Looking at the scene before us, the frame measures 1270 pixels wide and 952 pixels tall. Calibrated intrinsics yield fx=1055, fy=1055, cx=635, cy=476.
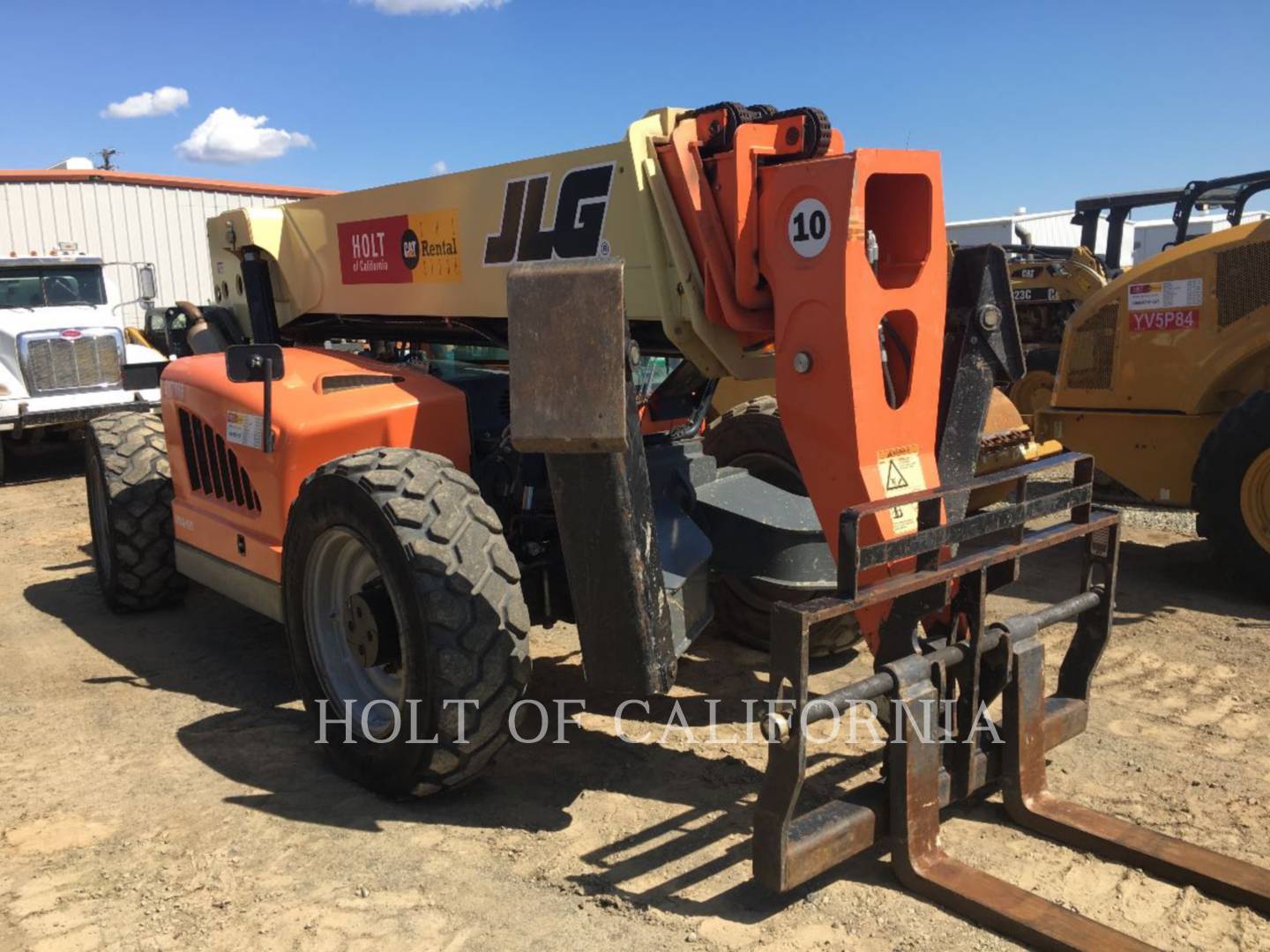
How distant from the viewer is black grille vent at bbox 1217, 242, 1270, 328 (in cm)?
638

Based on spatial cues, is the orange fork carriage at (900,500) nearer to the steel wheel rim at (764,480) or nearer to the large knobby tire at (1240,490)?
the steel wheel rim at (764,480)

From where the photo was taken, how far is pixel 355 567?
12.6 ft

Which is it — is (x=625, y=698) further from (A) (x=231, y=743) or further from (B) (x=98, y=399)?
(B) (x=98, y=399)

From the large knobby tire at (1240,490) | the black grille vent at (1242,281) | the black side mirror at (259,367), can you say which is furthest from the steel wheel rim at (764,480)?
the black grille vent at (1242,281)

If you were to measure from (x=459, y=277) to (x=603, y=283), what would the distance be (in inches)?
61.2

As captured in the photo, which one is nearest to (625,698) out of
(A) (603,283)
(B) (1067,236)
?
(A) (603,283)

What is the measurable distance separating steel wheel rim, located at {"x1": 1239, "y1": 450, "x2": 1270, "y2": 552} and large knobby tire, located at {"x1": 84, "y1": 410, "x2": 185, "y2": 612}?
5.94m

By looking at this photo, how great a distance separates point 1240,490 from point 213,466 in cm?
553

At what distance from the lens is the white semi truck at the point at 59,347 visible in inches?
448

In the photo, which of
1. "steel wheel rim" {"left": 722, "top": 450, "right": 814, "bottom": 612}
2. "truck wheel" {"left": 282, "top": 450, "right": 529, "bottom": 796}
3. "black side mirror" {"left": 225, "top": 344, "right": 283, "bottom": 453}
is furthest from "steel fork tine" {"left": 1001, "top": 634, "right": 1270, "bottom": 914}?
"black side mirror" {"left": 225, "top": 344, "right": 283, "bottom": 453}

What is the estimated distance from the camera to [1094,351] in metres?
7.42

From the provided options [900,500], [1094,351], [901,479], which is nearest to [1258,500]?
[1094,351]

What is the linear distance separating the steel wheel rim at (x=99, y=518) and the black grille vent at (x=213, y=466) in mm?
724

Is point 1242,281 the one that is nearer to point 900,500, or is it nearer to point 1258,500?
point 1258,500
